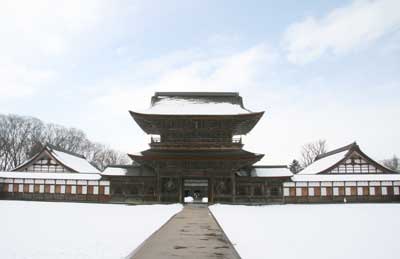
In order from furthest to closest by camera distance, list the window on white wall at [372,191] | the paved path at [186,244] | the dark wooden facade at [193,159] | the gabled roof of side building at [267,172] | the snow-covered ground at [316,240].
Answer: the window on white wall at [372,191], the gabled roof of side building at [267,172], the dark wooden facade at [193,159], the snow-covered ground at [316,240], the paved path at [186,244]

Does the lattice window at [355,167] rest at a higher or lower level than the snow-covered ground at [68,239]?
higher

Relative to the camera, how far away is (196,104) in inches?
1800

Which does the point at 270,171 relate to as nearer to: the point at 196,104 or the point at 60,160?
the point at 196,104

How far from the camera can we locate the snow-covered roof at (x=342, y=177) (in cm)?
4488

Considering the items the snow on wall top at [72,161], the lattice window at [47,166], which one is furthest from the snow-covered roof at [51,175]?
the snow on wall top at [72,161]

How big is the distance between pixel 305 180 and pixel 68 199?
27.3 meters

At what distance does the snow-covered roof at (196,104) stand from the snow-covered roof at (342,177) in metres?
9.87

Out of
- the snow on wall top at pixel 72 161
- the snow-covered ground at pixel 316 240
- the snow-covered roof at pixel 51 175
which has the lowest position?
the snow-covered ground at pixel 316 240

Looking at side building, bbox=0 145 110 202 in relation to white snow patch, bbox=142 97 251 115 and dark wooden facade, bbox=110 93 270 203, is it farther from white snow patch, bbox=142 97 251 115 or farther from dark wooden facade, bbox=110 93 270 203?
white snow patch, bbox=142 97 251 115

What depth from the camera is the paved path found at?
38.3ft

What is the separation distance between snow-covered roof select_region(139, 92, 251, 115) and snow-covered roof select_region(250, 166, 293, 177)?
6.70 metres

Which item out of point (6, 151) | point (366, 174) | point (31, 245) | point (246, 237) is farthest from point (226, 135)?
point (6, 151)

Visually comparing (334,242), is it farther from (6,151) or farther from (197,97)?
(6,151)

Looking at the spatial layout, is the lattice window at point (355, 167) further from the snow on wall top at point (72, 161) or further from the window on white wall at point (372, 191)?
the snow on wall top at point (72, 161)
